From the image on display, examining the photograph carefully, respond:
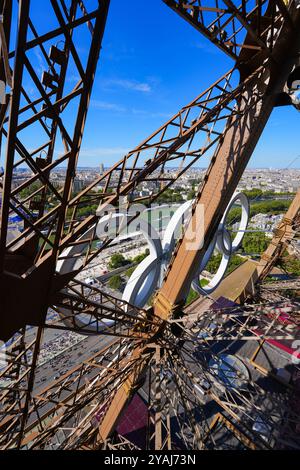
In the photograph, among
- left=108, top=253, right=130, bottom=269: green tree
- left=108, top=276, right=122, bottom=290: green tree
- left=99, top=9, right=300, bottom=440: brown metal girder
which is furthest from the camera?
left=108, top=253, right=130, bottom=269: green tree

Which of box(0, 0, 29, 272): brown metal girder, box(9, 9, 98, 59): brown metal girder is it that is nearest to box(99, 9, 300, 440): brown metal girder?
box(9, 9, 98, 59): brown metal girder

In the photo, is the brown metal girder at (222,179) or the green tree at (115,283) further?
the green tree at (115,283)

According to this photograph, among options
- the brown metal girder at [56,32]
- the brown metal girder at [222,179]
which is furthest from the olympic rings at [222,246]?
the brown metal girder at [56,32]

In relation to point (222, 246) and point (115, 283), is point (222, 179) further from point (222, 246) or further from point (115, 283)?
point (115, 283)

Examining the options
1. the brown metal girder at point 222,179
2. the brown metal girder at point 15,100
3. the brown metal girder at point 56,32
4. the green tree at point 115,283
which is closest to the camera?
the brown metal girder at point 15,100

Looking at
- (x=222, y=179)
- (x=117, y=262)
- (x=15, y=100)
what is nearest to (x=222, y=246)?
(x=222, y=179)

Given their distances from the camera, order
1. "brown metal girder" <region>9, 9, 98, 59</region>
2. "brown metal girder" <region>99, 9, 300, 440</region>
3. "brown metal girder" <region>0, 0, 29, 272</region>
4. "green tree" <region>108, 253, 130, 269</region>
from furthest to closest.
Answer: "green tree" <region>108, 253, 130, 269</region>, "brown metal girder" <region>99, 9, 300, 440</region>, "brown metal girder" <region>9, 9, 98, 59</region>, "brown metal girder" <region>0, 0, 29, 272</region>

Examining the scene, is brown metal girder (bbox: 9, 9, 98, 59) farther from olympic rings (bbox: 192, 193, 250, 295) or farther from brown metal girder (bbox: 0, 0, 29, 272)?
olympic rings (bbox: 192, 193, 250, 295)

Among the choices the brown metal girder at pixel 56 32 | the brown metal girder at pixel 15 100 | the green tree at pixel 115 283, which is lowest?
the green tree at pixel 115 283

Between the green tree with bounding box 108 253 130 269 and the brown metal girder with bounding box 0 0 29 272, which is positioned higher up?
the brown metal girder with bounding box 0 0 29 272

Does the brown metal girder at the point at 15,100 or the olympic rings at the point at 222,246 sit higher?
the brown metal girder at the point at 15,100

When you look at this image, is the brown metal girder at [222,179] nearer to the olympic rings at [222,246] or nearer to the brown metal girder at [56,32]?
the olympic rings at [222,246]

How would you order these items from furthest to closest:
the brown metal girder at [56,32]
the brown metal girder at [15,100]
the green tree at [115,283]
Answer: the green tree at [115,283] → the brown metal girder at [56,32] → the brown metal girder at [15,100]

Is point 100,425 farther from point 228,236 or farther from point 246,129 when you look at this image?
point 246,129
